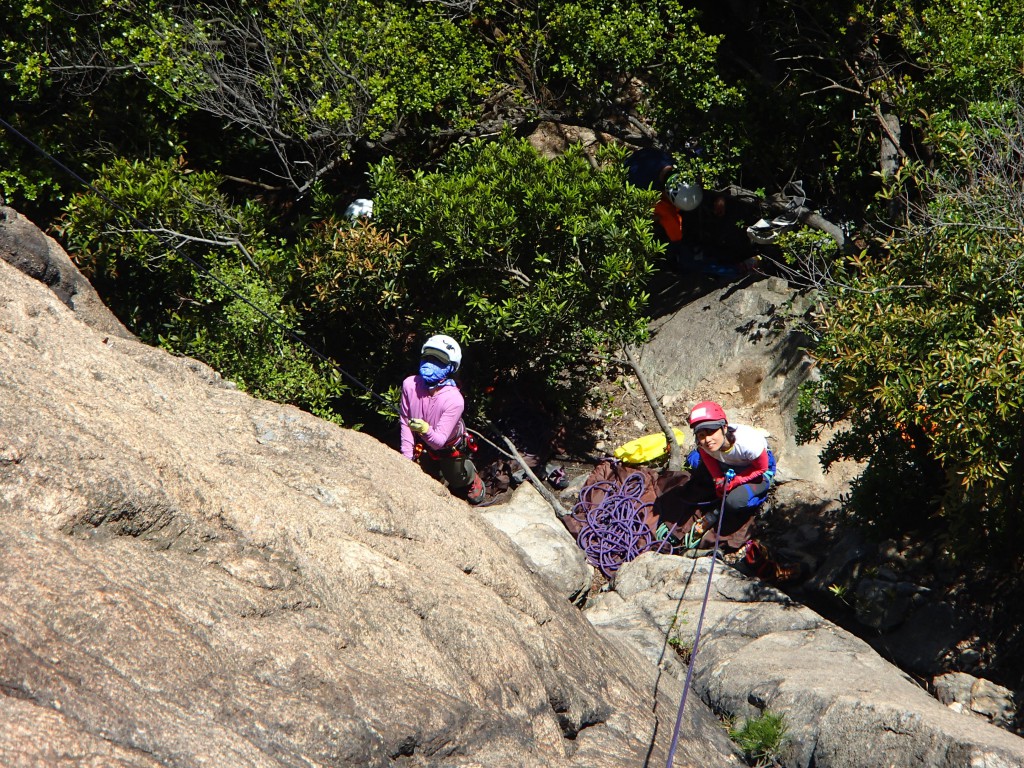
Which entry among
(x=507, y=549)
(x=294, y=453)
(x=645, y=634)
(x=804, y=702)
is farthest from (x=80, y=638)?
(x=645, y=634)

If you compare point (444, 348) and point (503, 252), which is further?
point (503, 252)

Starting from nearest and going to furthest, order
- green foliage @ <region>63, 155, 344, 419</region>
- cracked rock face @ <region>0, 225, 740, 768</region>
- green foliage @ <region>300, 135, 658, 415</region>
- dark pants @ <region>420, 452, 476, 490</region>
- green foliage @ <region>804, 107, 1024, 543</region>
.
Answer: cracked rock face @ <region>0, 225, 740, 768</region> → green foliage @ <region>804, 107, 1024, 543</region> → dark pants @ <region>420, 452, 476, 490</region> → green foliage @ <region>300, 135, 658, 415</region> → green foliage @ <region>63, 155, 344, 419</region>

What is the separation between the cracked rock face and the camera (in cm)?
252

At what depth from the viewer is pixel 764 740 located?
4461mm

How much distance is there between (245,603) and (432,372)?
12.0 feet

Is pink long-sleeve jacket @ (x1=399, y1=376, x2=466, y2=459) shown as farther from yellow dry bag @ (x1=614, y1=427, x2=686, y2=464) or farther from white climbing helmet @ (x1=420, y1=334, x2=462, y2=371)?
yellow dry bag @ (x1=614, y1=427, x2=686, y2=464)

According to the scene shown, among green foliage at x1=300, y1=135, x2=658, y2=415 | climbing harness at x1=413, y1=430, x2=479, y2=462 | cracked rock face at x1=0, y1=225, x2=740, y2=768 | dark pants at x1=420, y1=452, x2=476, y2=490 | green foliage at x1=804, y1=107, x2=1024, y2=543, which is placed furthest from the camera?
green foliage at x1=300, y1=135, x2=658, y2=415

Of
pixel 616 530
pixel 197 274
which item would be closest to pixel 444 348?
pixel 616 530

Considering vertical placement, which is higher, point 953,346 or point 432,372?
point 953,346

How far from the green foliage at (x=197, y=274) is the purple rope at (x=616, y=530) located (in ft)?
7.73

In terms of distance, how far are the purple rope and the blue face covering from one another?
1970 mm

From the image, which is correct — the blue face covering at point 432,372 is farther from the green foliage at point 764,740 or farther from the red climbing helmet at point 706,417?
the green foliage at point 764,740

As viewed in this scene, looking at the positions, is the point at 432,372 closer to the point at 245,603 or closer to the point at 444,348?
the point at 444,348

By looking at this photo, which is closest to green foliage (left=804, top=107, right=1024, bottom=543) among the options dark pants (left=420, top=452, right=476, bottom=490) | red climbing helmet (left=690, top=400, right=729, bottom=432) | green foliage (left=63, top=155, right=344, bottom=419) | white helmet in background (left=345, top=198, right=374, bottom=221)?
red climbing helmet (left=690, top=400, right=729, bottom=432)
